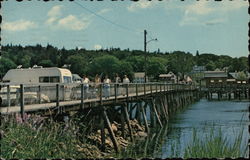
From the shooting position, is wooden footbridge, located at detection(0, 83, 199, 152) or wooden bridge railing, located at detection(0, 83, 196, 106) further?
wooden bridge railing, located at detection(0, 83, 196, 106)

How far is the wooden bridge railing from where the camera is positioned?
581 inches

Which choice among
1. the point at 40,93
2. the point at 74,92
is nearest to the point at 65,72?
the point at 74,92

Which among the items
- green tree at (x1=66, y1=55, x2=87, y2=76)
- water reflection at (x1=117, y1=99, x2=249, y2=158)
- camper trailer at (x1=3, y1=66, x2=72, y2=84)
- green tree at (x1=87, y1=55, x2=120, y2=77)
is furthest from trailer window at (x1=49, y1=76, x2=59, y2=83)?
green tree at (x1=87, y1=55, x2=120, y2=77)

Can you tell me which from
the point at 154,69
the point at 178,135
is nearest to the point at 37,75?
the point at 178,135

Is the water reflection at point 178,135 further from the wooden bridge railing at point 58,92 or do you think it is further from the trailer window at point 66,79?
the trailer window at point 66,79

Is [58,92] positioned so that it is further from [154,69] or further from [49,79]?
[154,69]

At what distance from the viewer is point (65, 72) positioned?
30.4 m

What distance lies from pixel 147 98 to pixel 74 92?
43.7ft

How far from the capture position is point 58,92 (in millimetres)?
16234

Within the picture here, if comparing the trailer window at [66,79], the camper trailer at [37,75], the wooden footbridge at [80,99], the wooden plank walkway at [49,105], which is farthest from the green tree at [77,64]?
the camper trailer at [37,75]

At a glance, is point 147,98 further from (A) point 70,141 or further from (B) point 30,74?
(A) point 70,141

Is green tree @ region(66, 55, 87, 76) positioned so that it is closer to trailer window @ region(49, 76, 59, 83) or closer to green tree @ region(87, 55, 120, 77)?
green tree @ region(87, 55, 120, 77)

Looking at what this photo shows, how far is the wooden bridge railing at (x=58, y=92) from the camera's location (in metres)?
14.8

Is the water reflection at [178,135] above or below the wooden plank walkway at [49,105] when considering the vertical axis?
below
